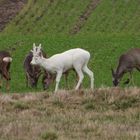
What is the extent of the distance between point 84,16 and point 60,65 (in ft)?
97.5

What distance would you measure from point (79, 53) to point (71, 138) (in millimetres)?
8322

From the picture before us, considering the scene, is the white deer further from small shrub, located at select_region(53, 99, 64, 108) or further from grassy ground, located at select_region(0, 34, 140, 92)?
grassy ground, located at select_region(0, 34, 140, 92)

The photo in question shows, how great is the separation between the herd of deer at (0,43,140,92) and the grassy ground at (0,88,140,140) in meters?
3.27

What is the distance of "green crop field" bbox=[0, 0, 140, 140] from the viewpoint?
1172cm

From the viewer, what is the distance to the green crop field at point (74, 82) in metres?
11.7

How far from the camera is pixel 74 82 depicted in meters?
23.3

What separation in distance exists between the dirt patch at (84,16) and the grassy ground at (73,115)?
2977cm

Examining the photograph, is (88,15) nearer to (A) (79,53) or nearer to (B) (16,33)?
(B) (16,33)

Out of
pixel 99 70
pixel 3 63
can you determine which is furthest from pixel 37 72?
pixel 99 70

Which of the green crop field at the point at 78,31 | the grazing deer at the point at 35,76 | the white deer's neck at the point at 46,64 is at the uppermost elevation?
the green crop field at the point at 78,31

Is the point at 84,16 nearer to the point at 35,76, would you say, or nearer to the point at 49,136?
the point at 35,76

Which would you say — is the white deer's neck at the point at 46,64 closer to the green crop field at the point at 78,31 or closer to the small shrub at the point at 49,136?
the green crop field at the point at 78,31

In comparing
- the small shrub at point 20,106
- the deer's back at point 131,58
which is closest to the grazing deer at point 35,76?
the deer's back at point 131,58

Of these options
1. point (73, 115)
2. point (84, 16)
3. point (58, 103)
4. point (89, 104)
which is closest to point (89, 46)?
point (84, 16)
